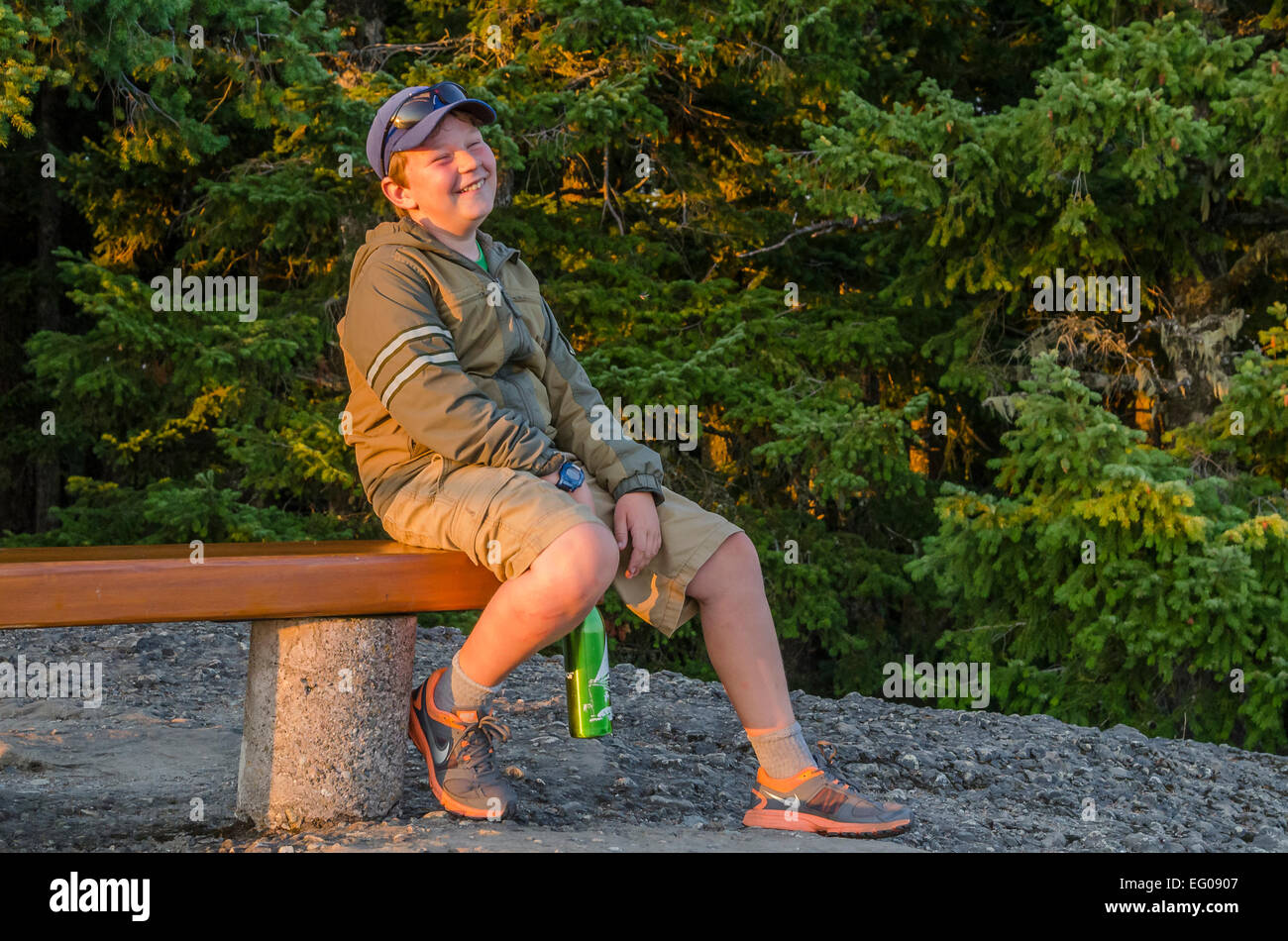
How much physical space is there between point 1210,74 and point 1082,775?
4.02 meters

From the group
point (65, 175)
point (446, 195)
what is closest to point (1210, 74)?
point (446, 195)

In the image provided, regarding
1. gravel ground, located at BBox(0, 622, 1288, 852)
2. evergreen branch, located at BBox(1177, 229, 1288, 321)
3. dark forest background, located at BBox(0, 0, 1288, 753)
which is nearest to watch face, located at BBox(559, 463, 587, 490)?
gravel ground, located at BBox(0, 622, 1288, 852)

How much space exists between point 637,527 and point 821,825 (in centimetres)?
91

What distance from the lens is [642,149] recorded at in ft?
33.6

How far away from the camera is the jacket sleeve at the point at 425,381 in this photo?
3.35 metres

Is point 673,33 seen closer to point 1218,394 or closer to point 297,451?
point 297,451

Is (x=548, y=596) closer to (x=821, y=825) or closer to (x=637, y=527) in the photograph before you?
(x=637, y=527)

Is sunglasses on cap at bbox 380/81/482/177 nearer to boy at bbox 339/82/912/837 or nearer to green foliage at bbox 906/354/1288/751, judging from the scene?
boy at bbox 339/82/912/837

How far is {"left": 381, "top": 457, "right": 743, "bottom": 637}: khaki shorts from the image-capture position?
129 inches

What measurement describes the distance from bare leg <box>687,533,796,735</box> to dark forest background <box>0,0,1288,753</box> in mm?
3771

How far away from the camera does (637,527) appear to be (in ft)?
11.6
